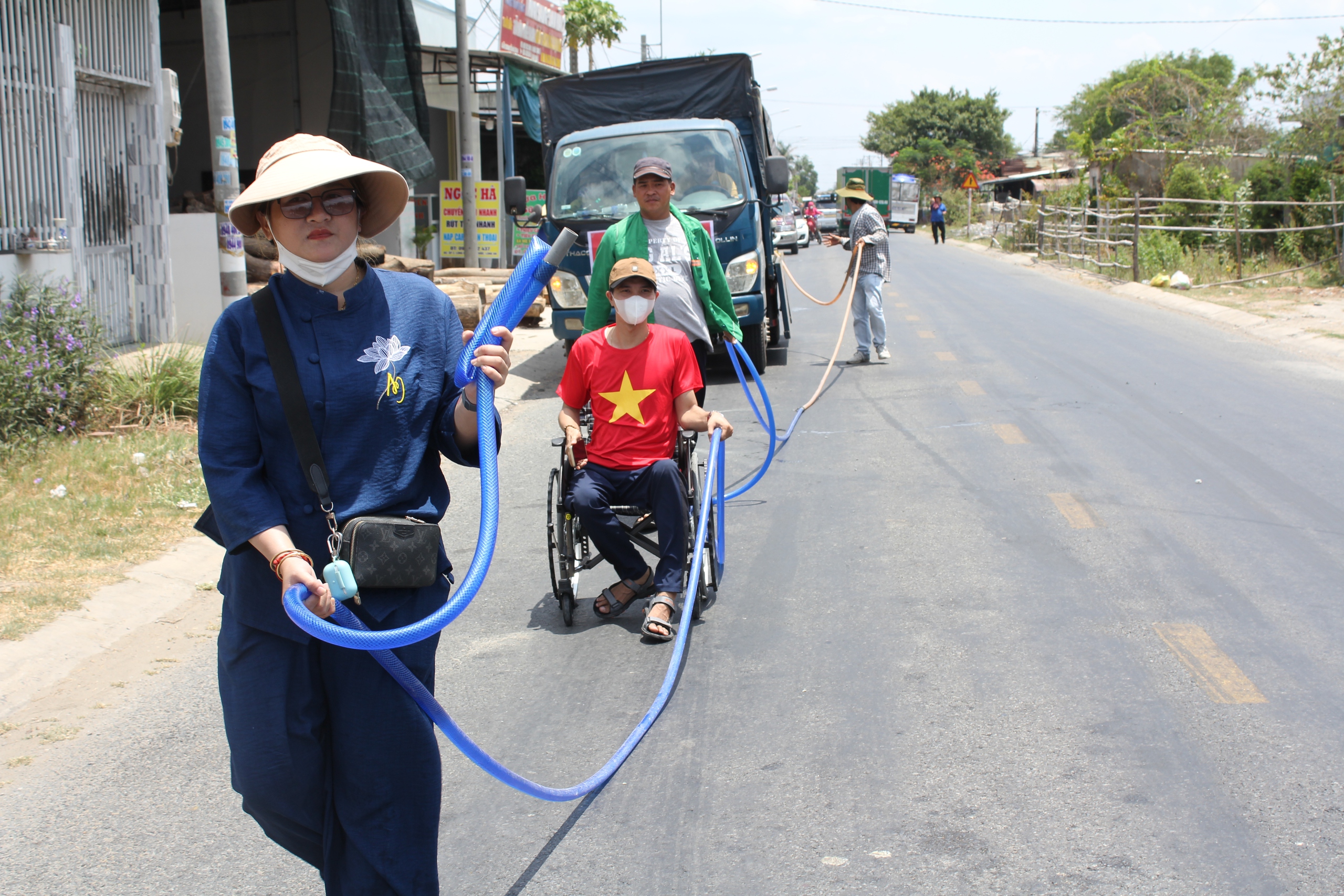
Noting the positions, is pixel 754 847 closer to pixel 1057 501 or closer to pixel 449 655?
pixel 449 655

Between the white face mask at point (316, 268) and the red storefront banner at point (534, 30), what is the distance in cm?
2411

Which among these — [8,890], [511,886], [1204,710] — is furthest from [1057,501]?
[8,890]

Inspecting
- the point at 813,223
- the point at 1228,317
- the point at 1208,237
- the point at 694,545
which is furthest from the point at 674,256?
the point at 813,223

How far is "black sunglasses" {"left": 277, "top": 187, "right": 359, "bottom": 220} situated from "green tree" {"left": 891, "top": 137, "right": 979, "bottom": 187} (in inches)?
3188

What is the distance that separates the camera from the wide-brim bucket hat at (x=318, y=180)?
238cm

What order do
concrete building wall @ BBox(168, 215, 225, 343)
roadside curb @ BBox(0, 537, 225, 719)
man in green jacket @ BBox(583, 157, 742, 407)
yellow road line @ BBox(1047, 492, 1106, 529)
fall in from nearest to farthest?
1. roadside curb @ BBox(0, 537, 225, 719)
2. yellow road line @ BBox(1047, 492, 1106, 529)
3. man in green jacket @ BBox(583, 157, 742, 407)
4. concrete building wall @ BBox(168, 215, 225, 343)

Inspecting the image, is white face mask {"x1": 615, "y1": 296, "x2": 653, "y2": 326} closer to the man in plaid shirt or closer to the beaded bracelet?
the beaded bracelet

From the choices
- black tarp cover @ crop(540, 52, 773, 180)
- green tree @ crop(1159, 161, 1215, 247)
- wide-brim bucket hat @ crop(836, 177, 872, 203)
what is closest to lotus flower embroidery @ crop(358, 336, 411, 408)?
wide-brim bucket hat @ crop(836, 177, 872, 203)

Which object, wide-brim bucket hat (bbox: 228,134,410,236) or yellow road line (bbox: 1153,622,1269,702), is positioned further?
yellow road line (bbox: 1153,622,1269,702)

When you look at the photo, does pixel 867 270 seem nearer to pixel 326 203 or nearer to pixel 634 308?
pixel 634 308

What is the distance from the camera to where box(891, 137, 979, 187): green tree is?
264 ft

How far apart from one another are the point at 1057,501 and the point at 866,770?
3651 mm

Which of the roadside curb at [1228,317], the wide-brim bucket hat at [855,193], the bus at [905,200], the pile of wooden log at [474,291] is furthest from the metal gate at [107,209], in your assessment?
the bus at [905,200]

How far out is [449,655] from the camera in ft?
15.6
